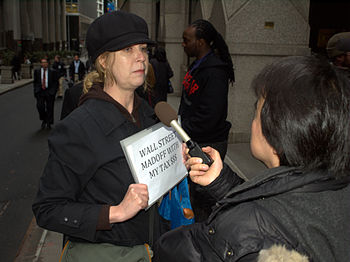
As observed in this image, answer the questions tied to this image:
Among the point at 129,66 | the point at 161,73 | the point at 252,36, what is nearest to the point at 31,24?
the point at 161,73

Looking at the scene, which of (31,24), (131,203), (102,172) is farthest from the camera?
(31,24)

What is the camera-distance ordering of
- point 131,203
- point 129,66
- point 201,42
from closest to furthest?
point 131,203 → point 129,66 → point 201,42

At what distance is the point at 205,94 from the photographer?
12.8 ft

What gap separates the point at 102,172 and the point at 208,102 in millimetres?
2145

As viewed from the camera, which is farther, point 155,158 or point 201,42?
point 201,42

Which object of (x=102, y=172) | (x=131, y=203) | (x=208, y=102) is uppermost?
(x=208, y=102)

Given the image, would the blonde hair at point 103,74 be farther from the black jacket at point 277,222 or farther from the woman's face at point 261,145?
the black jacket at point 277,222

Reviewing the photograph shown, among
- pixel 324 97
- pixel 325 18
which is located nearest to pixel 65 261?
pixel 324 97

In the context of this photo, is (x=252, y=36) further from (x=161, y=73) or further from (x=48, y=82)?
(x=48, y=82)

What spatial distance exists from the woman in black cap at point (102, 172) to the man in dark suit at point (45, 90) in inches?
380

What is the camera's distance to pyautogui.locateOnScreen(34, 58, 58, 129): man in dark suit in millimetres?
11211

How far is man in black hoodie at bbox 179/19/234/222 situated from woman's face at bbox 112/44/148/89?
182 cm

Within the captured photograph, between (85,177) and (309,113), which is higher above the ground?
(309,113)

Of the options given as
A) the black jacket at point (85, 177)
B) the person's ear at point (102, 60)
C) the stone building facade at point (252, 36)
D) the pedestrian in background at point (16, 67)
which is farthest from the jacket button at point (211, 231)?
the pedestrian in background at point (16, 67)
